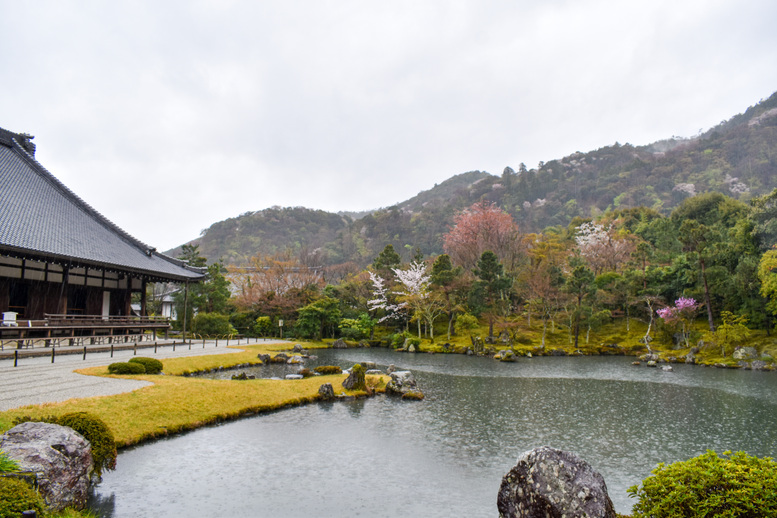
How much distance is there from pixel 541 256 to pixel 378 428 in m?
34.5

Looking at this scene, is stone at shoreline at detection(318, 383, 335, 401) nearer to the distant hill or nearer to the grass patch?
the grass patch

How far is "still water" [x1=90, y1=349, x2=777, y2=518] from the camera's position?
710 centimetres

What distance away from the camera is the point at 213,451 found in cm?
940

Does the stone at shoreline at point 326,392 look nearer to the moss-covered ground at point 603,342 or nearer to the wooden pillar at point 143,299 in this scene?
the moss-covered ground at point 603,342

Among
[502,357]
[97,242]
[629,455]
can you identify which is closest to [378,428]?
[629,455]

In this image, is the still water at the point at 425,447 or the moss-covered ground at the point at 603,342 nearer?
the still water at the point at 425,447

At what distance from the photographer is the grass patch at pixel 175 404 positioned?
9.74 meters

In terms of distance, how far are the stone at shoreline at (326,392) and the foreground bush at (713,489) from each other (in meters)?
11.7

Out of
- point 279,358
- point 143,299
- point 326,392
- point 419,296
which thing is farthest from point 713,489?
point 419,296

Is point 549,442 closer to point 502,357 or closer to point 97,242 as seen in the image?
point 502,357

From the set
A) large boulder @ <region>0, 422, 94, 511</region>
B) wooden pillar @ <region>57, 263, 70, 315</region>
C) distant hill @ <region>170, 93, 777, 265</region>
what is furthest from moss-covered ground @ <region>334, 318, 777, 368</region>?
distant hill @ <region>170, 93, 777, 265</region>

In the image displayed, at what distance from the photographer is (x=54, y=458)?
5672 millimetres

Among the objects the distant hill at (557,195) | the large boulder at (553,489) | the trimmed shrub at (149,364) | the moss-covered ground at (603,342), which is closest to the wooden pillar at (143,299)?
the trimmed shrub at (149,364)

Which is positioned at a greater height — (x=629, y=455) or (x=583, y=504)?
(x=583, y=504)
